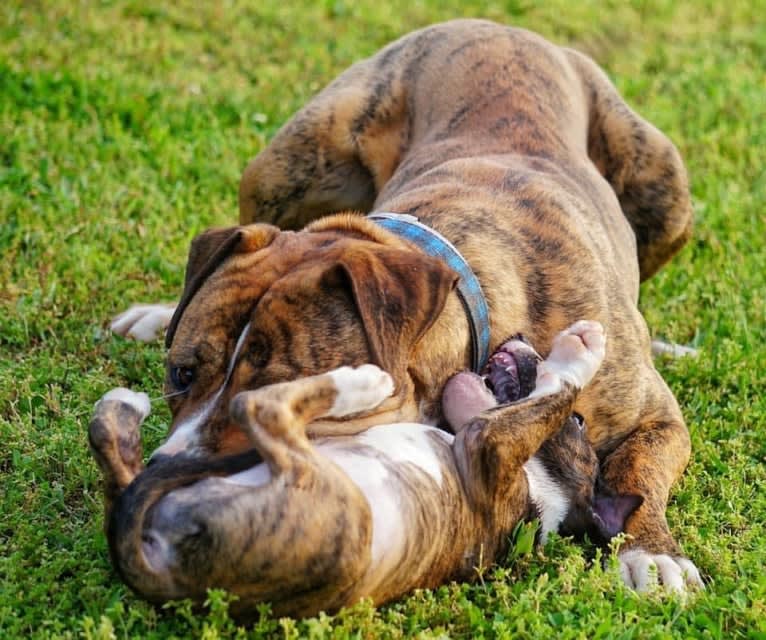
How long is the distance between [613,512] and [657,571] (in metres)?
0.25

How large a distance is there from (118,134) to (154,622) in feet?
14.3

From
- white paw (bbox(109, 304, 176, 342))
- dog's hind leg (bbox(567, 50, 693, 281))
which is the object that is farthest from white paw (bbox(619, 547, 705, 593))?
dog's hind leg (bbox(567, 50, 693, 281))

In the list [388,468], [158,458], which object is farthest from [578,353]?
[158,458]

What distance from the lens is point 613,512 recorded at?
397cm

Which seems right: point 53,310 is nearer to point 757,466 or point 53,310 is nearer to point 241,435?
point 241,435

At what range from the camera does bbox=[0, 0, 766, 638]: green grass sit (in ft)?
11.7

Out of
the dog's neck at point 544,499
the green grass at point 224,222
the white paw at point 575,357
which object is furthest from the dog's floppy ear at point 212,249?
the dog's neck at point 544,499

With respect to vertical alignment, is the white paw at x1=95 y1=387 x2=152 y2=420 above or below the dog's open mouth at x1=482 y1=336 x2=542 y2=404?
above

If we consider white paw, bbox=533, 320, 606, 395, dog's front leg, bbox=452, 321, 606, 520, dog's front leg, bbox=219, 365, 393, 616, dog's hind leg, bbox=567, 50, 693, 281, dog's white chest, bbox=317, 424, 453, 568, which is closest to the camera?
dog's front leg, bbox=219, 365, 393, 616

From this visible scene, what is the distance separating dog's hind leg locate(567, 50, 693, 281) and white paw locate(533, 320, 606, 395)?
2026mm

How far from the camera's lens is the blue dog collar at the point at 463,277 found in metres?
3.96

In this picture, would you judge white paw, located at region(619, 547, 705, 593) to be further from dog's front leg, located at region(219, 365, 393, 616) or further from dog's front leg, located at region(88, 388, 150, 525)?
Answer: dog's front leg, located at region(88, 388, 150, 525)

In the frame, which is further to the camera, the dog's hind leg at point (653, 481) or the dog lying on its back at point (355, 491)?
the dog's hind leg at point (653, 481)

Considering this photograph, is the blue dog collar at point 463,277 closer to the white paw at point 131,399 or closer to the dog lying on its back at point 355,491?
the dog lying on its back at point 355,491
